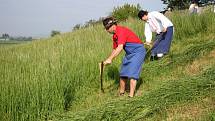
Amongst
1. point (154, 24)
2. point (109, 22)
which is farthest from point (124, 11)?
point (109, 22)

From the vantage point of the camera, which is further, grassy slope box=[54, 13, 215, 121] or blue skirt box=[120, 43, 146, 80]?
blue skirt box=[120, 43, 146, 80]

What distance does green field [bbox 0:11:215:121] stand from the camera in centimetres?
500

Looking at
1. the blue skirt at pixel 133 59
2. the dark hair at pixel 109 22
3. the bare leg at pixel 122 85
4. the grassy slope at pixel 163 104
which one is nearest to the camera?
the grassy slope at pixel 163 104

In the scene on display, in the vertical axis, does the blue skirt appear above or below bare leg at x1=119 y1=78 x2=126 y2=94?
above

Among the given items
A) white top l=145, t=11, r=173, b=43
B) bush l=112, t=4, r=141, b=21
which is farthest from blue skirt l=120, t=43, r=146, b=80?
bush l=112, t=4, r=141, b=21

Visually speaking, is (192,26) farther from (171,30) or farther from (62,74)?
(62,74)

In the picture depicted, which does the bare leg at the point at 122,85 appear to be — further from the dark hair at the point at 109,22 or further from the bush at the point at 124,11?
the bush at the point at 124,11

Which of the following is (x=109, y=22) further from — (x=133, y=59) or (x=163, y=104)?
(x=163, y=104)

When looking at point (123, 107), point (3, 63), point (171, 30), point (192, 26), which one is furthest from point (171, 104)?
point (192, 26)

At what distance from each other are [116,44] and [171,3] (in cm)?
2757

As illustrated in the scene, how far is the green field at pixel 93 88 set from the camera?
5.00 meters

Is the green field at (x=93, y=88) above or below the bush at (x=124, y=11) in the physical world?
below

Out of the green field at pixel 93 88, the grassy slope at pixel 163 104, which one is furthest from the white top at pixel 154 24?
the grassy slope at pixel 163 104

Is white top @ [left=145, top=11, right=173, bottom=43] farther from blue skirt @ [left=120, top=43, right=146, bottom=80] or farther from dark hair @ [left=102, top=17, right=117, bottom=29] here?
dark hair @ [left=102, top=17, right=117, bottom=29]
